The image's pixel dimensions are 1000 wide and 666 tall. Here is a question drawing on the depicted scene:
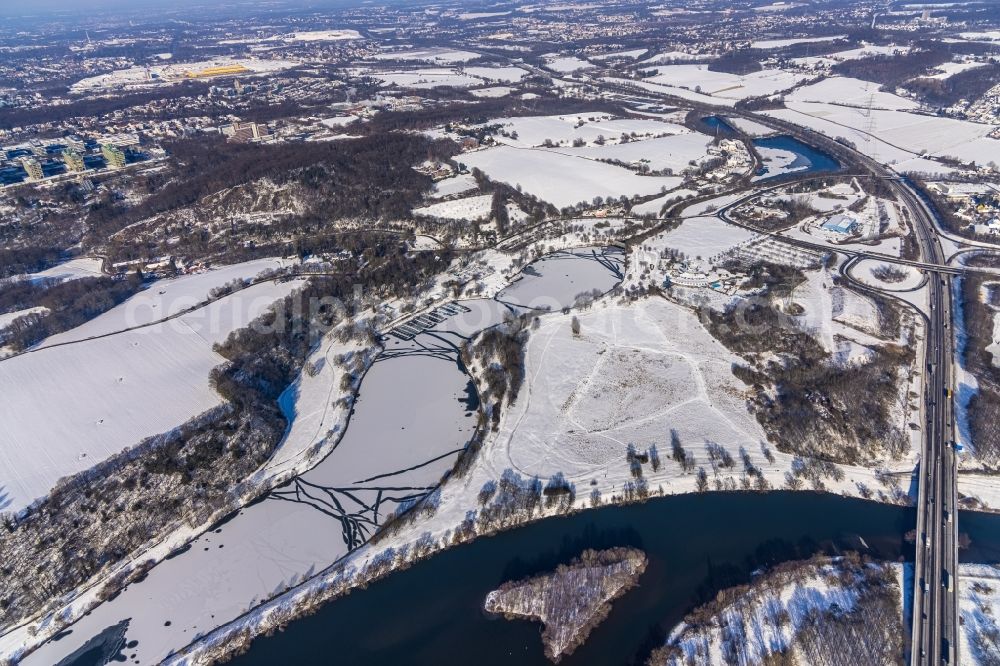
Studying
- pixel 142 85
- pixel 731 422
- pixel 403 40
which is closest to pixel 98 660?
pixel 731 422

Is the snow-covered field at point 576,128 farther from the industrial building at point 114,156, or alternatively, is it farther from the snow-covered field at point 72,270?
the snow-covered field at point 72,270

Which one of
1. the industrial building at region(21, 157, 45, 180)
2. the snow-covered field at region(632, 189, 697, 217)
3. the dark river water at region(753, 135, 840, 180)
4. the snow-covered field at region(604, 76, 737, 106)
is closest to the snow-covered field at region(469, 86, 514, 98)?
the snow-covered field at region(604, 76, 737, 106)

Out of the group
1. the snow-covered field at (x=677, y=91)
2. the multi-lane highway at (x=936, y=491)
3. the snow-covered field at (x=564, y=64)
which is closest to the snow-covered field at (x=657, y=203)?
the multi-lane highway at (x=936, y=491)

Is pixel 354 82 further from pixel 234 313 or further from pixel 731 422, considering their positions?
pixel 731 422

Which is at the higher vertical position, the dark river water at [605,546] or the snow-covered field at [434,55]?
the snow-covered field at [434,55]

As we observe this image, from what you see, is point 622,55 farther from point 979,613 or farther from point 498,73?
point 979,613

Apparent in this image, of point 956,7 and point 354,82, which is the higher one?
point 956,7
